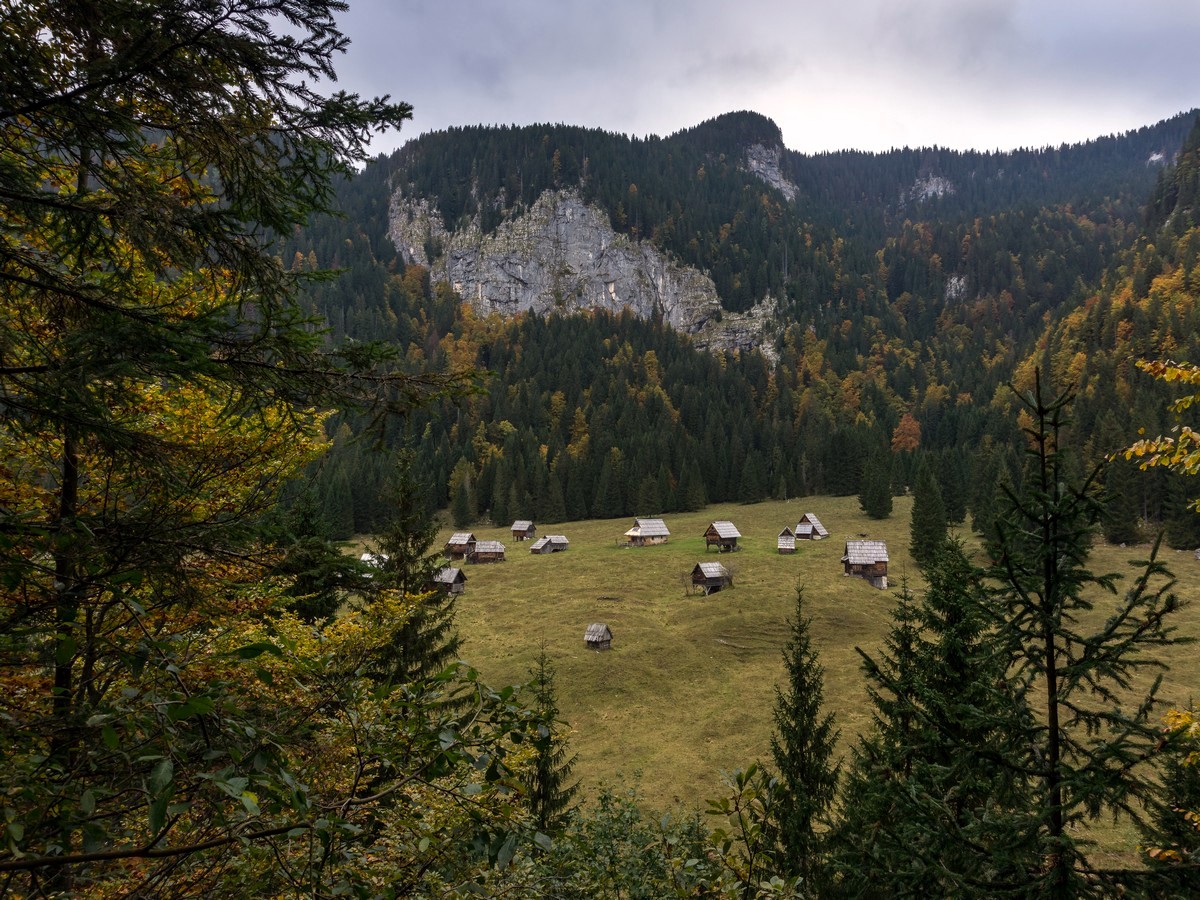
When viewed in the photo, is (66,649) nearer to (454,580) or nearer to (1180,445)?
(1180,445)

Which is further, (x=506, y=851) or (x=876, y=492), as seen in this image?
(x=876, y=492)

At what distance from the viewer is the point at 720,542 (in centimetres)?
6050

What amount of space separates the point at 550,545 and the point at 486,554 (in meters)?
7.48

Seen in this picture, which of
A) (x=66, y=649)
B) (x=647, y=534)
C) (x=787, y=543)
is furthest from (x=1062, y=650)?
(x=647, y=534)

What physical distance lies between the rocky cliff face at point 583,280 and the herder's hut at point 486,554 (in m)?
129

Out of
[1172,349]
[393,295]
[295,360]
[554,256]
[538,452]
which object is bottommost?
[538,452]

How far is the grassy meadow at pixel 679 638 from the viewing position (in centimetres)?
2644

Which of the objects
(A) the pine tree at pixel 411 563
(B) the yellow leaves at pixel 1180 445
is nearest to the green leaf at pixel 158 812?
(B) the yellow leaves at pixel 1180 445

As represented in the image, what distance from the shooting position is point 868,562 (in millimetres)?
49656

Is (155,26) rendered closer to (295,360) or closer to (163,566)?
(295,360)

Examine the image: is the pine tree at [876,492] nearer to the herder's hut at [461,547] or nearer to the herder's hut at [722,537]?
the herder's hut at [722,537]

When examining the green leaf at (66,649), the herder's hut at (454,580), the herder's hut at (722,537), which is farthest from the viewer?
the herder's hut at (722,537)

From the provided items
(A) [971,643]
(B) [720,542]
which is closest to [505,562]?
(B) [720,542]

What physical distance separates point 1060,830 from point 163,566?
6816 millimetres
